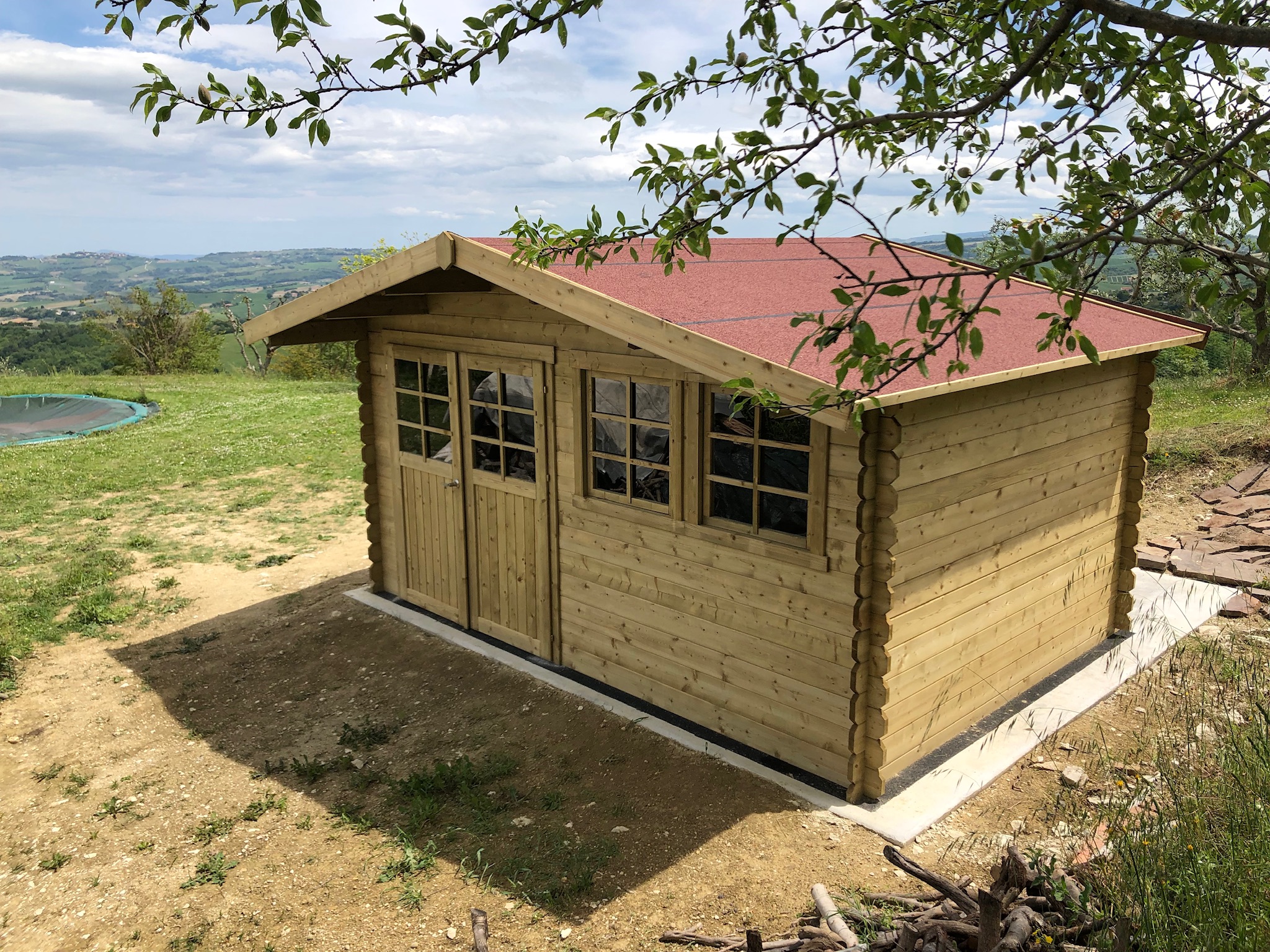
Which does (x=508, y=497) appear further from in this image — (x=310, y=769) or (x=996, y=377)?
(x=996, y=377)

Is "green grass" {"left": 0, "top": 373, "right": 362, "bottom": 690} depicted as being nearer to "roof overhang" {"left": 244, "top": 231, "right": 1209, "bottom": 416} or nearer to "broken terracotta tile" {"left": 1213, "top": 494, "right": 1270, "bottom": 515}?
"roof overhang" {"left": 244, "top": 231, "right": 1209, "bottom": 416}

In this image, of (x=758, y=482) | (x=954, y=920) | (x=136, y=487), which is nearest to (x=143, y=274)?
(x=136, y=487)

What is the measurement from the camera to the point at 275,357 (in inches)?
1918

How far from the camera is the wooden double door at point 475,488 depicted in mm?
6770

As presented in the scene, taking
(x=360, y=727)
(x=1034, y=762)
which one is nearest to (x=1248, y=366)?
(x=1034, y=762)

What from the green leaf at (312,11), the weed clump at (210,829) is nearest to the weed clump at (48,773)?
the weed clump at (210,829)

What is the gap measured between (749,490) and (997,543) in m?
1.60

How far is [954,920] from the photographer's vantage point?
362 cm

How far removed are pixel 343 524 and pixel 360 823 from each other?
6.47m

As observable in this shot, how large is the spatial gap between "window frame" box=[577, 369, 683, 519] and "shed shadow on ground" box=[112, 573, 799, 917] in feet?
4.55

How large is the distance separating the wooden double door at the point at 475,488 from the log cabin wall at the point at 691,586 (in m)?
0.17

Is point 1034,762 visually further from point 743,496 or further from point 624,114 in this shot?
point 624,114

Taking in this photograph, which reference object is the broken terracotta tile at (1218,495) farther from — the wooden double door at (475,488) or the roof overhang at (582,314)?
the wooden double door at (475,488)

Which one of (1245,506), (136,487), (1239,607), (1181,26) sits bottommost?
(136,487)
